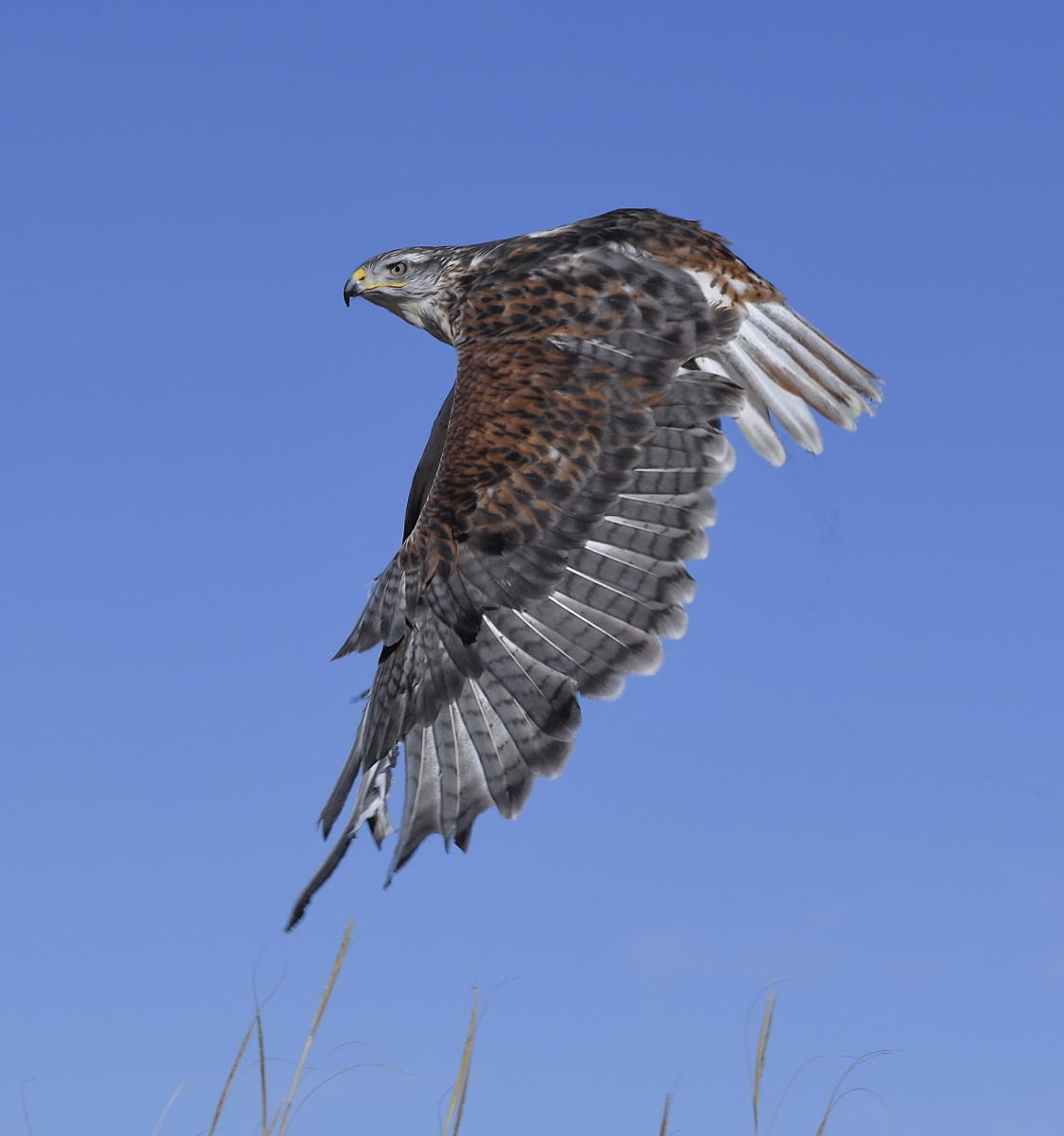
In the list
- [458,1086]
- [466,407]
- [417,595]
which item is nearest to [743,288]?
[466,407]

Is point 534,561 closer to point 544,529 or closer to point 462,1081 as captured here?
point 544,529

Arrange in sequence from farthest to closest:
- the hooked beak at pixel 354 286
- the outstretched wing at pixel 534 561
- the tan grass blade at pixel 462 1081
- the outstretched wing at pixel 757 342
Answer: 1. the hooked beak at pixel 354 286
2. the outstretched wing at pixel 757 342
3. the outstretched wing at pixel 534 561
4. the tan grass blade at pixel 462 1081

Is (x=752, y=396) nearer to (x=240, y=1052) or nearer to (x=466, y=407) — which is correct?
(x=466, y=407)

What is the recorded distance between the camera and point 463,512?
596cm

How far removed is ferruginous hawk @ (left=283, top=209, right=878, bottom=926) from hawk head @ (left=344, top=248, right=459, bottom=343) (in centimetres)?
133

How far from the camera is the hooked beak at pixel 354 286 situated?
356 inches

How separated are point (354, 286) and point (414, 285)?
788 mm

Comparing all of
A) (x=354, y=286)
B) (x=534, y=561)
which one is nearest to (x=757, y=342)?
(x=534, y=561)

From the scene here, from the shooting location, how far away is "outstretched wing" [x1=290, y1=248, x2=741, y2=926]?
18.8 ft

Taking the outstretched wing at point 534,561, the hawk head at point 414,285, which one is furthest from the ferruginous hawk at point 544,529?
the hawk head at point 414,285

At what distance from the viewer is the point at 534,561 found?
5.95 metres

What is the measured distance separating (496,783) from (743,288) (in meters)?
3.13

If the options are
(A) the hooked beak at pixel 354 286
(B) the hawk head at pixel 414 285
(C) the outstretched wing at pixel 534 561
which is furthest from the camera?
(A) the hooked beak at pixel 354 286

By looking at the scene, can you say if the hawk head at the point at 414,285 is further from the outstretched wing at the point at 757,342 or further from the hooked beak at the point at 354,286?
the outstretched wing at the point at 757,342
